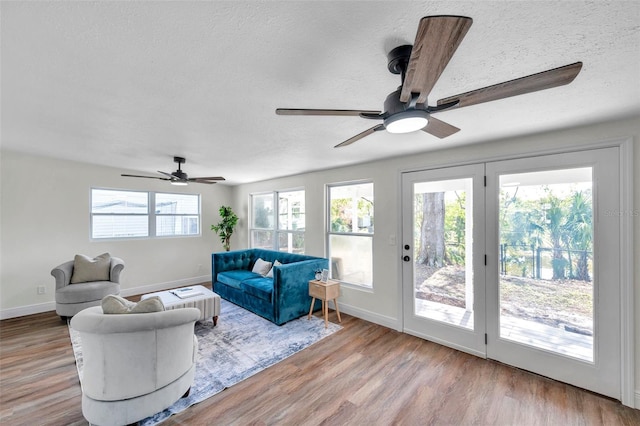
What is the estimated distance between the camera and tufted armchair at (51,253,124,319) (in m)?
3.45

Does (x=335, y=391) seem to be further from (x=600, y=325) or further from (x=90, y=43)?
(x=90, y=43)

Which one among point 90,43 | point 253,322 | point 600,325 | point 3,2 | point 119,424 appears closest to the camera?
point 3,2

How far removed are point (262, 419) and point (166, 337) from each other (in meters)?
0.93

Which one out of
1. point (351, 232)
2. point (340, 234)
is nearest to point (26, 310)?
point (340, 234)

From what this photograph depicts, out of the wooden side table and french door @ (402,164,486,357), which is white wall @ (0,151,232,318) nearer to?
the wooden side table

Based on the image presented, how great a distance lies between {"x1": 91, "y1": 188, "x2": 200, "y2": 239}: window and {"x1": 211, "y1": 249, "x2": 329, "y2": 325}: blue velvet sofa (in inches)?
58.2

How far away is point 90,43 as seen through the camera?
128 centimetres

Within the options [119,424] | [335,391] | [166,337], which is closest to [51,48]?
[166,337]

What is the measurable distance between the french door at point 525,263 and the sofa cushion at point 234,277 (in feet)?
8.56

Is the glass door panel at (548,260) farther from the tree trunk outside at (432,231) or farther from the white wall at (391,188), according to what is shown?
the tree trunk outside at (432,231)

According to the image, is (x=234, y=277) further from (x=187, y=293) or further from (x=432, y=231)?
(x=432, y=231)

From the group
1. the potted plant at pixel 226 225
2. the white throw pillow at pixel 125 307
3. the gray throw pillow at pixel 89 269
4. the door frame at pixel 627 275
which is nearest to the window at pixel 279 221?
the potted plant at pixel 226 225

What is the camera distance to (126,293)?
471 centimetres

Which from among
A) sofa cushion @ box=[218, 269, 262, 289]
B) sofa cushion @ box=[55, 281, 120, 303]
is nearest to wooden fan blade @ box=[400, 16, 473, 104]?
sofa cushion @ box=[218, 269, 262, 289]
